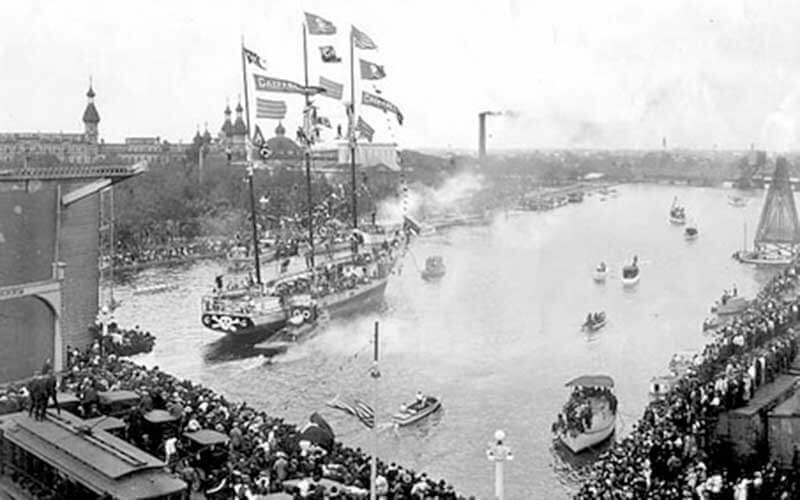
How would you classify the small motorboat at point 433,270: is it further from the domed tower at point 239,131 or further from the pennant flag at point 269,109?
the domed tower at point 239,131

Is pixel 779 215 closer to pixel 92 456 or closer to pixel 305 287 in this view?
pixel 305 287

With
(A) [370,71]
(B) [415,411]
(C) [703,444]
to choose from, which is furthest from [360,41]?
(C) [703,444]

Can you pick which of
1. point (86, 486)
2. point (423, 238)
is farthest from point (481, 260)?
point (86, 486)

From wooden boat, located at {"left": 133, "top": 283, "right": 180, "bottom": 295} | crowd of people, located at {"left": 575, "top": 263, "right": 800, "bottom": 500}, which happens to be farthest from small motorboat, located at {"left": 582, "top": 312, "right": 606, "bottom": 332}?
wooden boat, located at {"left": 133, "top": 283, "right": 180, "bottom": 295}

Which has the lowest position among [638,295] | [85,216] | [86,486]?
[638,295]

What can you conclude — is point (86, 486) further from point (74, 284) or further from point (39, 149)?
point (39, 149)

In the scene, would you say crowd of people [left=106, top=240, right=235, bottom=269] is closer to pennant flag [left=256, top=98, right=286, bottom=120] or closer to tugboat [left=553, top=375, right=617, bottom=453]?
pennant flag [left=256, top=98, right=286, bottom=120]
